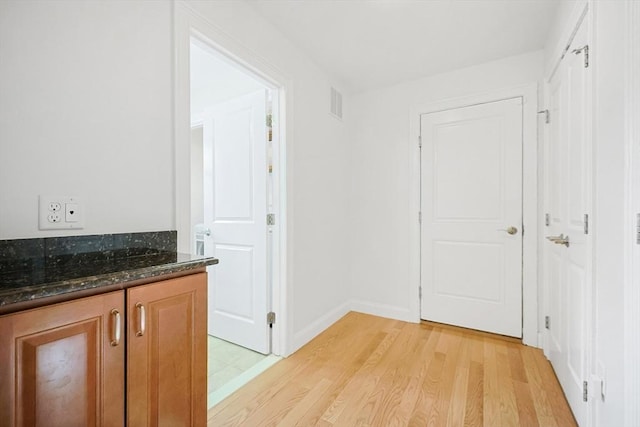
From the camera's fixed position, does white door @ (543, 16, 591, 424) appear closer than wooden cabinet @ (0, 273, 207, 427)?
No

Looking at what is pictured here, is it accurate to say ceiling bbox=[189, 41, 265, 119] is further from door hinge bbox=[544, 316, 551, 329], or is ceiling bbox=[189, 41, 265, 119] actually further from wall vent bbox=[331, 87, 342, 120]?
door hinge bbox=[544, 316, 551, 329]

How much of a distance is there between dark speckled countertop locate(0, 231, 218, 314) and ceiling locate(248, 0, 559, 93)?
1689 millimetres

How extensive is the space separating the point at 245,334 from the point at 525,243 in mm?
2463

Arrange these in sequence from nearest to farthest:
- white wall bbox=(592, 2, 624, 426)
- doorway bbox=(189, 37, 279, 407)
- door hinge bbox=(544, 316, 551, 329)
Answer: white wall bbox=(592, 2, 624, 426) < door hinge bbox=(544, 316, 551, 329) < doorway bbox=(189, 37, 279, 407)

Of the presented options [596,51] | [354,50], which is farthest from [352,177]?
[596,51]

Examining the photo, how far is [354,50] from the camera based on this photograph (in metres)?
2.36

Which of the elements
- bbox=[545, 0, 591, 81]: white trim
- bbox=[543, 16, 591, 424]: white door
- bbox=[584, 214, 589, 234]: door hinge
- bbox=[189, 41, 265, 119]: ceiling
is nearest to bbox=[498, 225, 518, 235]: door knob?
bbox=[543, 16, 591, 424]: white door

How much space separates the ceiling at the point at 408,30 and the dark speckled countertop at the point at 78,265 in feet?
5.54

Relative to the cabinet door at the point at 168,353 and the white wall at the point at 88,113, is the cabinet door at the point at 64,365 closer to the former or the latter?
the cabinet door at the point at 168,353

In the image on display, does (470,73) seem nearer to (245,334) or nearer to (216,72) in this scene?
(216,72)

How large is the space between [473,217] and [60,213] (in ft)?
9.29

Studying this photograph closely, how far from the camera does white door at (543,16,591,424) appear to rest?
1.43 m

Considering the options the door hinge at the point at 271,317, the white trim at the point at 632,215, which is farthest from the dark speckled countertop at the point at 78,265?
the white trim at the point at 632,215

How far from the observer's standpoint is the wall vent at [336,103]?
2.82m
